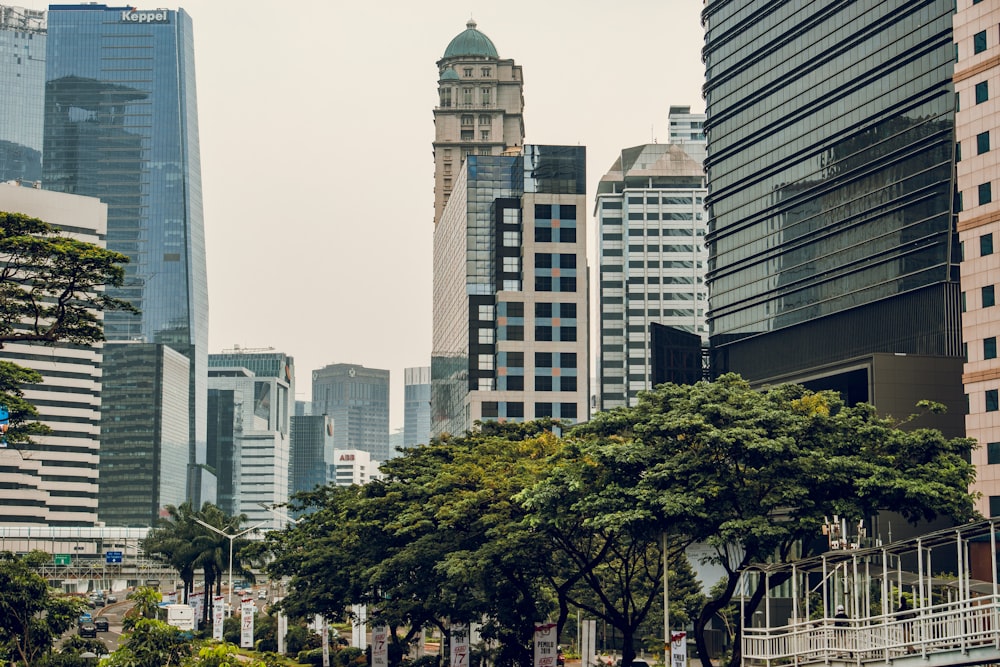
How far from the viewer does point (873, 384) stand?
94.6 meters

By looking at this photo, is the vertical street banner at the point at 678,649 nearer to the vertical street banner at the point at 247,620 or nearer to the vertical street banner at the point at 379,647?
the vertical street banner at the point at 379,647

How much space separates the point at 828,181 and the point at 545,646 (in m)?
67.6

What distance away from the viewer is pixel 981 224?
275 ft

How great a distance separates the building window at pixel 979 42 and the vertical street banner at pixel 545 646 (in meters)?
50.5

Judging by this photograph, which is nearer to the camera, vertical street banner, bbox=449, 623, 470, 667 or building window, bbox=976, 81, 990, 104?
vertical street banner, bbox=449, 623, 470, 667

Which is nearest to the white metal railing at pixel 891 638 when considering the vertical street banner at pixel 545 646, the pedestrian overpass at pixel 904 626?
the pedestrian overpass at pixel 904 626

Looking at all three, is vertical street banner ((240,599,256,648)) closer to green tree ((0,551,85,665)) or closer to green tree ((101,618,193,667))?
green tree ((0,551,85,665))

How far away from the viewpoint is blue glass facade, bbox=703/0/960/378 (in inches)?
3922

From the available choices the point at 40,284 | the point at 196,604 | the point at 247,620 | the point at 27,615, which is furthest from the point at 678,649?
the point at 196,604

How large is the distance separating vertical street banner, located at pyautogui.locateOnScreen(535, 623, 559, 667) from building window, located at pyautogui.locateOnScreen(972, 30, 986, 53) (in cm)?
5051

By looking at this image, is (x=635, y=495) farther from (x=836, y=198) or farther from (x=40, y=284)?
(x=836, y=198)

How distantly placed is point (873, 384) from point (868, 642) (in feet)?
194

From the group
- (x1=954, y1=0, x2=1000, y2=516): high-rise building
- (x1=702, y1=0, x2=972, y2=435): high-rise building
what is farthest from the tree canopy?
(x1=702, y1=0, x2=972, y2=435): high-rise building

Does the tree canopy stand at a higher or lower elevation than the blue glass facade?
lower
